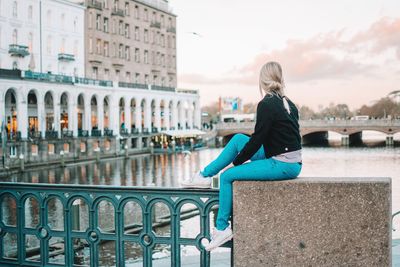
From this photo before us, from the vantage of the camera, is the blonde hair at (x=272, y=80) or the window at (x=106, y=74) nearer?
the blonde hair at (x=272, y=80)

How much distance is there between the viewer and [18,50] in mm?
67562

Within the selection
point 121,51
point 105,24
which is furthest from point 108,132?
point 121,51

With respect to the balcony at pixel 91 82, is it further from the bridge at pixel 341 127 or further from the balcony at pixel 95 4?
the bridge at pixel 341 127

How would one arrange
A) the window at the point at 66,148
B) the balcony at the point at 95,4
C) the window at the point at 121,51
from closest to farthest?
the window at the point at 66,148 < the balcony at the point at 95,4 < the window at the point at 121,51

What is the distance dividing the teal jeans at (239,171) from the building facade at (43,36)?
64112 mm

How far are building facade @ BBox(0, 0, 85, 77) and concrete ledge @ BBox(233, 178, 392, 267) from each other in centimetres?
6450

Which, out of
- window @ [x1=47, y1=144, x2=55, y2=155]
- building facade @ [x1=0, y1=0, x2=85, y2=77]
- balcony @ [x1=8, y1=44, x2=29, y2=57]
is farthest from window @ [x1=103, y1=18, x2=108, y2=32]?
window @ [x1=47, y1=144, x2=55, y2=155]

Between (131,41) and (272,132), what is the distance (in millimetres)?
93318

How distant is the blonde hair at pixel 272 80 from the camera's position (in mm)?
6574

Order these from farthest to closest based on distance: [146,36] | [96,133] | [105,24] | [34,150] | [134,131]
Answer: [146,36]
[105,24]
[134,131]
[96,133]
[34,150]

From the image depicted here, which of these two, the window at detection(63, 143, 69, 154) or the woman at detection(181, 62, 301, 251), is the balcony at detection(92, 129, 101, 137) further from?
the woman at detection(181, 62, 301, 251)

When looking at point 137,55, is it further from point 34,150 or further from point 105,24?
point 34,150

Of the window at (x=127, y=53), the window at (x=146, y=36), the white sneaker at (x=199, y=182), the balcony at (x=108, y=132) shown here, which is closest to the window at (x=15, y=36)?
the balcony at (x=108, y=132)

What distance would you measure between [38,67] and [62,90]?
500 cm
